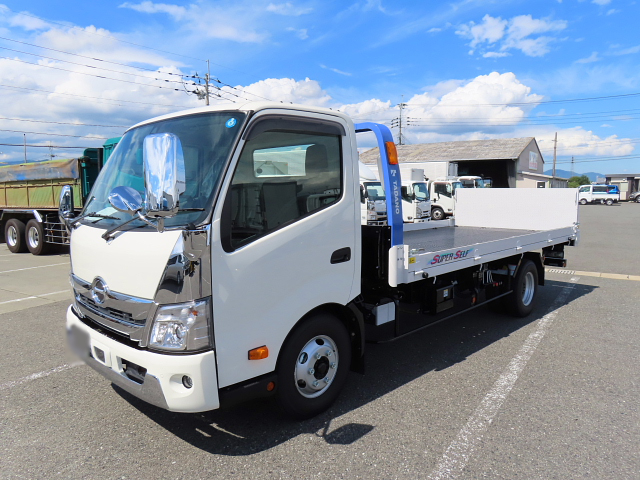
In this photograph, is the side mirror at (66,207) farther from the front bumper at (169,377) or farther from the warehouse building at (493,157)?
the warehouse building at (493,157)

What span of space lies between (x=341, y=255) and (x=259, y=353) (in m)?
0.94

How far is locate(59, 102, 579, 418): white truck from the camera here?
2.51 metres

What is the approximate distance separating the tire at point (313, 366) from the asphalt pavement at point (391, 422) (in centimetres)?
16

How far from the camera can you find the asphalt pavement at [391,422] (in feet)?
8.97

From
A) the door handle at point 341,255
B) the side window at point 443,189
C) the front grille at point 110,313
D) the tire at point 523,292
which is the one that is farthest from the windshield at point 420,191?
the front grille at point 110,313

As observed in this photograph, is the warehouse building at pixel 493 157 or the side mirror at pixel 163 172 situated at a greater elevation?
the warehouse building at pixel 493 157

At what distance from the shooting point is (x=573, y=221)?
6816 millimetres

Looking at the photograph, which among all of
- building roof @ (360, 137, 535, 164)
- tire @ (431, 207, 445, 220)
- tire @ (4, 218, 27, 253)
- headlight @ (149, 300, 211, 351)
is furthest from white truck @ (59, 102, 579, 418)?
building roof @ (360, 137, 535, 164)

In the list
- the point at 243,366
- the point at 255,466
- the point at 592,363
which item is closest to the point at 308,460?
the point at 255,466

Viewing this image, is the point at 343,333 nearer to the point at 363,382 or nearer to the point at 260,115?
the point at 363,382

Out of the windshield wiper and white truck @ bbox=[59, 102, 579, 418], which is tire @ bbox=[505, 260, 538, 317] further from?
the windshield wiper

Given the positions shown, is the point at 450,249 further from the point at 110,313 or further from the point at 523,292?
the point at 110,313

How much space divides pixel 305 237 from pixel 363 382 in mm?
1659

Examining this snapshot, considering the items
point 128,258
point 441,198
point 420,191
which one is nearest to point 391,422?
point 128,258
